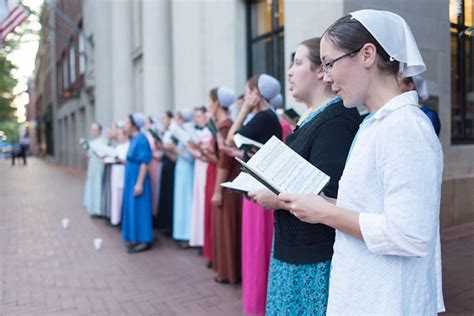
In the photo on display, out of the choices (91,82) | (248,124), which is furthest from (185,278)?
(91,82)

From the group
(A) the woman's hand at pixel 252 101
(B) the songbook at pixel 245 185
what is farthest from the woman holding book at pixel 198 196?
(B) the songbook at pixel 245 185

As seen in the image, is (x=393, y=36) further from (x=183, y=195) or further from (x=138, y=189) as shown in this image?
(x=183, y=195)

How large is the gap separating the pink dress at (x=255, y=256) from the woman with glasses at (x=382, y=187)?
6.76 feet

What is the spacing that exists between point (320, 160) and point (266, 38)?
6.06 meters

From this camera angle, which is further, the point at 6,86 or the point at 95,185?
the point at 6,86

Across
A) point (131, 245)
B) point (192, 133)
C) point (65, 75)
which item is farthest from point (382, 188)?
point (65, 75)

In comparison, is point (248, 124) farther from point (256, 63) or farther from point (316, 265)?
point (256, 63)

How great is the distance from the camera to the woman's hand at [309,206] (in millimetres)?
1490

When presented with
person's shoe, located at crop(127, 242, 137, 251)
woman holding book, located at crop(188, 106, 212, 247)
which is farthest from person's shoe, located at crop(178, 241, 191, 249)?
person's shoe, located at crop(127, 242, 137, 251)

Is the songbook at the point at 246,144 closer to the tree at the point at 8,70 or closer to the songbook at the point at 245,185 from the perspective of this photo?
the songbook at the point at 245,185

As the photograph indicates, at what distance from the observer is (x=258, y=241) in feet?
11.9

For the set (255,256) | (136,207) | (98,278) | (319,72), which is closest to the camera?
(319,72)

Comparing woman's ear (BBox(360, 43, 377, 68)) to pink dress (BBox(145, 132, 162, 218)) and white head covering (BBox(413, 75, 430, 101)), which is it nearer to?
white head covering (BBox(413, 75, 430, 101))

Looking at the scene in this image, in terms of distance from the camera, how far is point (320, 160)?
197 centimetres
